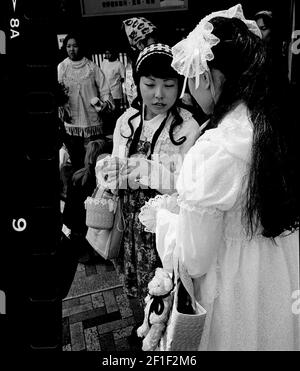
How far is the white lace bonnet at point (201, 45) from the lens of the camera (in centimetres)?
83

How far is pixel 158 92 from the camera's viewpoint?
1222 millimetres

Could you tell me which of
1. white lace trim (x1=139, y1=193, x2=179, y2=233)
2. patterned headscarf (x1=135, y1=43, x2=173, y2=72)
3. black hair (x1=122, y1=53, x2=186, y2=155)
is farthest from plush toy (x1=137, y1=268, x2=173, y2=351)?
patterned headscarf (x1=135, y1=43, x2=173, y2=72)

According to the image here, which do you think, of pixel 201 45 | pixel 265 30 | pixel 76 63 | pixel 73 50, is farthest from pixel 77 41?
pixel 265 30

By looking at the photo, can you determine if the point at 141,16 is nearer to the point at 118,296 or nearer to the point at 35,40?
the point at 35,40

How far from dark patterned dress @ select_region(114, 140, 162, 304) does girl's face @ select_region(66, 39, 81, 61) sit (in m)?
0.39

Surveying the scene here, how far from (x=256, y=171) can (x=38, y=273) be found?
681 millimetres

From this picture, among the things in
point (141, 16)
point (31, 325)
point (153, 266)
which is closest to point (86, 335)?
point (153, 266)

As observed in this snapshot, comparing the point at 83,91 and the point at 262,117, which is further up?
the point at 83,91

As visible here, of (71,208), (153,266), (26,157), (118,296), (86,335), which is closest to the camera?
(26,157)

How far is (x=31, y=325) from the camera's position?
102cm

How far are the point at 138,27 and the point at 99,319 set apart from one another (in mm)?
1360

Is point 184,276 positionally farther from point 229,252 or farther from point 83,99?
point 83,99

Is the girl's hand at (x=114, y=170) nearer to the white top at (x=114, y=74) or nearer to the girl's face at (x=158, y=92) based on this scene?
the girl's face at (x=158, y=92)

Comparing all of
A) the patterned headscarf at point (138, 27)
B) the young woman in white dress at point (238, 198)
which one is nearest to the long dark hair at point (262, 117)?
the young woman in white dress at point (238, 198)
